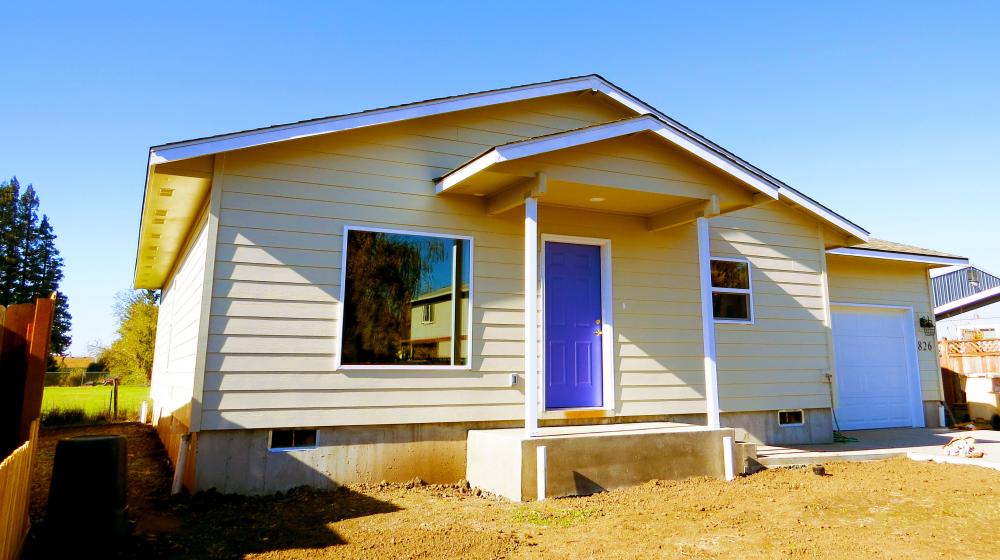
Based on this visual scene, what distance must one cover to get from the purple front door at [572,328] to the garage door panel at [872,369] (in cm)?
526

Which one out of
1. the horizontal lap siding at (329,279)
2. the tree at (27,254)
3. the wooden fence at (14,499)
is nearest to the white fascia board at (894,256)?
the horizontal lap siding at (329,279)

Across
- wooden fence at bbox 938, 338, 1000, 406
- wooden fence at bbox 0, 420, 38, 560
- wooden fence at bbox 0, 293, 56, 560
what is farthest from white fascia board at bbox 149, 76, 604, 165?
wooden fence at bbox 938, 338, 1000, 406

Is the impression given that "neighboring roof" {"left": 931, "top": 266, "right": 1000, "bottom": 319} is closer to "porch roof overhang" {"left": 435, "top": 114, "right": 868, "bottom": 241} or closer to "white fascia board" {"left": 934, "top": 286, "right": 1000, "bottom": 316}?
"white fascia board" {"left": 934, "top": 286, "right": 1000, "bottom": 316}

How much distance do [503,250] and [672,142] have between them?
2.38 metres

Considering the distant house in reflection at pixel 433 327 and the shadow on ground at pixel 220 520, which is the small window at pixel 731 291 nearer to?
the distant house in reflection at pixel 433 327

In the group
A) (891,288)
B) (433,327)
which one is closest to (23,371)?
(433,327)

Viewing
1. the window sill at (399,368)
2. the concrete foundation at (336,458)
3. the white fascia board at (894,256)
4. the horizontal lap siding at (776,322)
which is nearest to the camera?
the concrete foundation at (336,458)

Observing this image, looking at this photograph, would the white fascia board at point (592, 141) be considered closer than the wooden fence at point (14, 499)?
No

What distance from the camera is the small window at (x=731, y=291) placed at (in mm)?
8672

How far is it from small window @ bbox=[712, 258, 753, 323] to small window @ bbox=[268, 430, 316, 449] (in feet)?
19.3

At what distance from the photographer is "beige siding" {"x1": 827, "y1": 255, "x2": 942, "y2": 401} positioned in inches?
407

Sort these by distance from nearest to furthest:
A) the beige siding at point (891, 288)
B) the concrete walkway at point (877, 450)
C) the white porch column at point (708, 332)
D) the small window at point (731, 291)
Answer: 1. the white porch column at point (708, 332)
2. the concrete walkway at point (877, 450)
3. the small window at point (731, 291)
4. the beige siding at point (891, 288)

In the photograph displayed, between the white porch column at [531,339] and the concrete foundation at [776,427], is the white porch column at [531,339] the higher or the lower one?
the higher one

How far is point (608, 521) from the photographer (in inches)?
192
